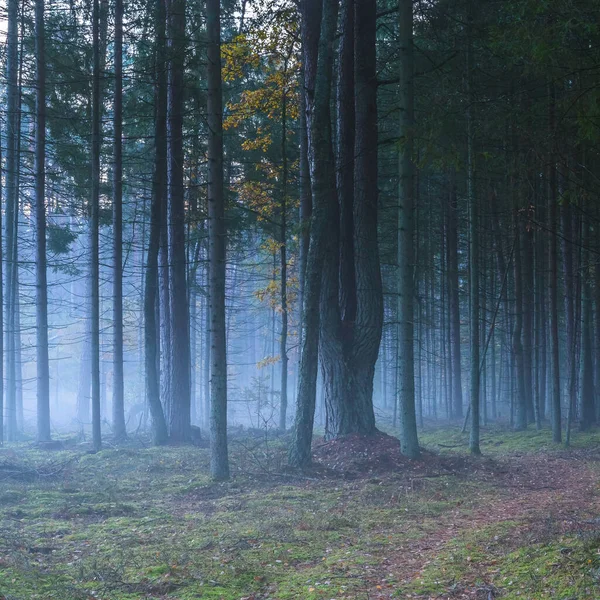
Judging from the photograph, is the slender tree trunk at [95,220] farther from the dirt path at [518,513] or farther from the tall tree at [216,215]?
the dirt path at [518,513]

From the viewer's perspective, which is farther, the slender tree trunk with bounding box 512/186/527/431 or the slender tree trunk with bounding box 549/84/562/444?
the slender tree trunk with bounding box 512/186/527/431

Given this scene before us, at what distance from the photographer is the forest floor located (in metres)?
5.86

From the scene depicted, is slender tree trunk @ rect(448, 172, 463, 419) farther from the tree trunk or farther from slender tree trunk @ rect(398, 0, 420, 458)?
the tree trunk

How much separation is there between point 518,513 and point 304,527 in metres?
3.02

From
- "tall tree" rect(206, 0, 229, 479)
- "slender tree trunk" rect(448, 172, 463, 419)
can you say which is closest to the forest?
"tall tree" rect(206, 0, 229, 479)

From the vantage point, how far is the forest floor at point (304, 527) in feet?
19.2

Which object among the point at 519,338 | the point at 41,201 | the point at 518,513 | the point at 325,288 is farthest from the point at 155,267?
the point at 519,338

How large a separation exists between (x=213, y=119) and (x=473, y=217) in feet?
21.3

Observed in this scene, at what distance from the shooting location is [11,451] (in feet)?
53.8

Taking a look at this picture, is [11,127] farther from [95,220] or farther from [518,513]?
[518,513]

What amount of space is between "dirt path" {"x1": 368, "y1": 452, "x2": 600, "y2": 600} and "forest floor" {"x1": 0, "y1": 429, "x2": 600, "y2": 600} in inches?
1.3

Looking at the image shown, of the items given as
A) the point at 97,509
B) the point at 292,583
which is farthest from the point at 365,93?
the point at 292,583

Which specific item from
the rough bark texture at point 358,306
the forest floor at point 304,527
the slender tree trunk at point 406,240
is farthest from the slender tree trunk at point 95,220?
the slender tree trunk at point 406,240

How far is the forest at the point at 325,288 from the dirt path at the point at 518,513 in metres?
0.06
